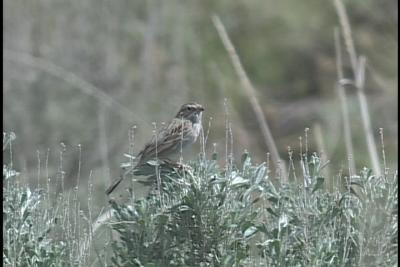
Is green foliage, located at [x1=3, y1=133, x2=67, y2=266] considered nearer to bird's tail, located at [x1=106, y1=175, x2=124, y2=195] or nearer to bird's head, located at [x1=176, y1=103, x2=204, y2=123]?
bird's tail, located at [x1=106, y1=175, x2=124, y2=195]

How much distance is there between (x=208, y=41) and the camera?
1705 cm

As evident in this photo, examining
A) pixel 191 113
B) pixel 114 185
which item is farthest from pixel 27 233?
pixel 191 113

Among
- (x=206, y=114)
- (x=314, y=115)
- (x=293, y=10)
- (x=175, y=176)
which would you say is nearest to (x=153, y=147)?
(x=175, y=176)

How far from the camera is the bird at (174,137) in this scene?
6.01 metres

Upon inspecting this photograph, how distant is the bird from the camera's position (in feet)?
19.7

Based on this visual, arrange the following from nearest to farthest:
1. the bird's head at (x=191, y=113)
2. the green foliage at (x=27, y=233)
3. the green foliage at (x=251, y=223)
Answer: the green foliage at (x=251, y=223), the green foliage at (x=27, y=233), the bird's head at (x=191, y=113)

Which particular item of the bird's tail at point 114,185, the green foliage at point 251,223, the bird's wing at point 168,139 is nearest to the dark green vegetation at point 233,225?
the green foliage at point 251,223

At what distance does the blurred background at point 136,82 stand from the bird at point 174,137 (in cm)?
524

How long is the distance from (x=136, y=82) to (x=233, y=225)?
10233mm

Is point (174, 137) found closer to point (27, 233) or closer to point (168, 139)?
point (168, 139)

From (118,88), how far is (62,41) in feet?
3.00

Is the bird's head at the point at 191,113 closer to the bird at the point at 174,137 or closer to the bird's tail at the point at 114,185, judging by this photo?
the bird at the point at 174,137

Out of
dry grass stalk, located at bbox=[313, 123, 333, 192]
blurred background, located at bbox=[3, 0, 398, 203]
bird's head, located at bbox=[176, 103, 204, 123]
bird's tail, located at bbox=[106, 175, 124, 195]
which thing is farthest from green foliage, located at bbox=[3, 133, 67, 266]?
blurred background, located at bbox=[3, 0, 398, 203]

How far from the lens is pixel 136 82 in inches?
595
